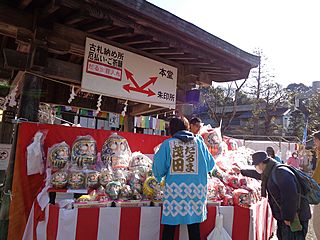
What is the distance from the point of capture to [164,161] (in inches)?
137

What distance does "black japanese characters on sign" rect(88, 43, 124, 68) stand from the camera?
475 cm

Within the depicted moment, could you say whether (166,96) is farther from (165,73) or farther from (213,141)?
(213,141)

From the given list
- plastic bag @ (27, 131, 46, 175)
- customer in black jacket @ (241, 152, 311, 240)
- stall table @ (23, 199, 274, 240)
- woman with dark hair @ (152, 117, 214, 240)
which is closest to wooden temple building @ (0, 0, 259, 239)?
plastic bag @ (27, 131, 46, 175)

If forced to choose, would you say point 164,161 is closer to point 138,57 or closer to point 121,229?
point 121,229

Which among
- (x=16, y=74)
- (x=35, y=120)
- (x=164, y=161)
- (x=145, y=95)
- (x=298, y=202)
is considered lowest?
(x=298, y=202)

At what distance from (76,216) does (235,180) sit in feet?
8.88

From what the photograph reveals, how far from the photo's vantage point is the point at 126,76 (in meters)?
5.27

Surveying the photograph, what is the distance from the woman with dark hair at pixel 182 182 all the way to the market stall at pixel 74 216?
1.10 ft

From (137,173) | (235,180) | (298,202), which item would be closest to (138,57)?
(137,173)

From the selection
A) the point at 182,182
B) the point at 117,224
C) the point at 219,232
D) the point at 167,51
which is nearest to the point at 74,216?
the point at 117,224

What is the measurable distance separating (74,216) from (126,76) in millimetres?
2832

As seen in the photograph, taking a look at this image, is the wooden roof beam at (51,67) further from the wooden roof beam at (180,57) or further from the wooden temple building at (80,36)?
the wooden roof beam at (180,57)

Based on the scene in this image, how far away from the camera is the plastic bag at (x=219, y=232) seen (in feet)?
12.4

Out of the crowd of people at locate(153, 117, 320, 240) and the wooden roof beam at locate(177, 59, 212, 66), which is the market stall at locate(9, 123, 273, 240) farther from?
the wooden roof beam at locate(177, 59, 212, 66)
